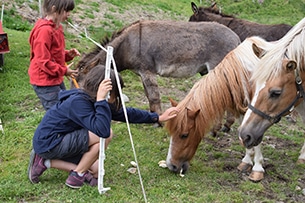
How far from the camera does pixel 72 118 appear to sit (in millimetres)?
3502

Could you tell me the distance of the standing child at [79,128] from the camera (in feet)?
10.9

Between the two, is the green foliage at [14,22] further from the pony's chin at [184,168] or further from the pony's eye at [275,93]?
the pony's eye at [275,93]

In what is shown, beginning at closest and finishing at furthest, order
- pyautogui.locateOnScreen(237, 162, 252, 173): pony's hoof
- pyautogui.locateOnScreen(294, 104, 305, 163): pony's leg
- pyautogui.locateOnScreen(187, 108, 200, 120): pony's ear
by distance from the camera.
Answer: pyautogui.locateOnScreen(187, 108, 200, 120): pony's ear, pyautogui.locateOnScreen(294, 104, 305, 163): pony's leg, pyautogui.locateOnScreen(237, 162, 252, 173): pony's hoof

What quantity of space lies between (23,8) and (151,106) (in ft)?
24.6

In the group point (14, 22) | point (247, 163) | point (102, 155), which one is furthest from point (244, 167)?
point (14, 22)

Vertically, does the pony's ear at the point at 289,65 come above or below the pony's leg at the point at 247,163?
above

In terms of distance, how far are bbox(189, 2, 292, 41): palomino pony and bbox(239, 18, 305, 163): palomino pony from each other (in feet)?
Result: 15.4

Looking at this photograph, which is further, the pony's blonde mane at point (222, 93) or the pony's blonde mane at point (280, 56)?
the pony's blonde mane at point (222, 93)

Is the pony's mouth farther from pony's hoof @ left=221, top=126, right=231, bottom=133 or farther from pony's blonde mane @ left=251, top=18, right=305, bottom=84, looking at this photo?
pony's hoof @ left=221, top=126, right=231, bottom=133

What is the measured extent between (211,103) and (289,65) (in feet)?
3.40

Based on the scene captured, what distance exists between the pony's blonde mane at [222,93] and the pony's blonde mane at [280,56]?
0.49 meters

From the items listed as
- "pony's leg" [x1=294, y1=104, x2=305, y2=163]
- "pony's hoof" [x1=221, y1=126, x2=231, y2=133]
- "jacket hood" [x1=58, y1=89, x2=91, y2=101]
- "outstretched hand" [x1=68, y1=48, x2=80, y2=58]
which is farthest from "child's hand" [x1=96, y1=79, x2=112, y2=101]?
"pony's hoof" [x1=221, y1=126, x2=231, y2=133]

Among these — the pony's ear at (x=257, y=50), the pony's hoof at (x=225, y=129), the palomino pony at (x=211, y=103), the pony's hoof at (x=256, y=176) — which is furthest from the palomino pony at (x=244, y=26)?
the pony's hoof at (x=256, y=176)

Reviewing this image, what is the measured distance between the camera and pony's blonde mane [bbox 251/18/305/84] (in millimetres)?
3432
